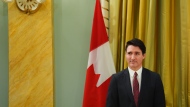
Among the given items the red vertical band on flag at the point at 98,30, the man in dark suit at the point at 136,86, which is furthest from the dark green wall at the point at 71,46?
the man in dark suit at the point at 136,86

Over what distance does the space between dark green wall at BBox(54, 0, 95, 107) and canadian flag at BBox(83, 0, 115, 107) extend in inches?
11.4

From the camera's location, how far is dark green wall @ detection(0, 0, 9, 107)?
2.90 m

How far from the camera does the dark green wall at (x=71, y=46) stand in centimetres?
290

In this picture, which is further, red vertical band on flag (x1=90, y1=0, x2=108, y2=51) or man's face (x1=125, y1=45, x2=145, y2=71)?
red vertical band on flag (x1=90, y1=0, x2=108, y2=51)

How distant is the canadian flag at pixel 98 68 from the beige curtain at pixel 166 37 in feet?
0.54

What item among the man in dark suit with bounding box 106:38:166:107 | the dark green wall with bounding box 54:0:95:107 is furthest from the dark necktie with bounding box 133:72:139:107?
the dark green wall with bounding box 54:0:95:107

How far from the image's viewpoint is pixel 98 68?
2.60 meters

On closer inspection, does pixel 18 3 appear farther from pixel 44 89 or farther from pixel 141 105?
pixel 141 105

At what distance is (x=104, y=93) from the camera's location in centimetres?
259

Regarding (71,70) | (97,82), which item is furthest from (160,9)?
(71,70)

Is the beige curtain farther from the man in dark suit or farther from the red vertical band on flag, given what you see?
the man in dark suit

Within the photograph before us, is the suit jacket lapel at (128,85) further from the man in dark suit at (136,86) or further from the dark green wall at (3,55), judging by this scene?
the dark green wall at (3,55)

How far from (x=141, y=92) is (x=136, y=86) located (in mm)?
65

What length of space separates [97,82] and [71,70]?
1.49ft
